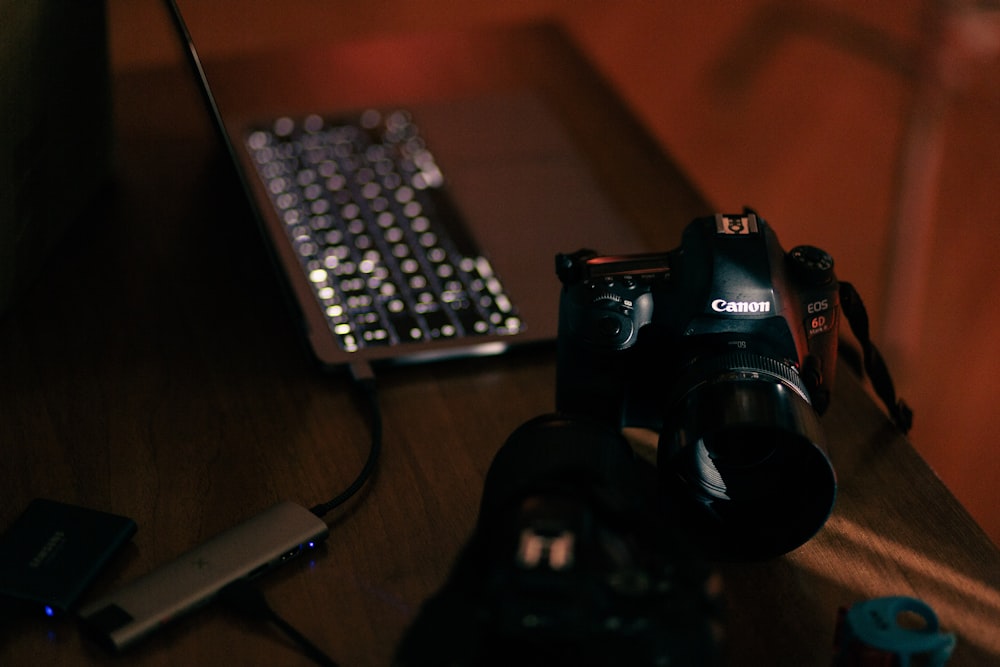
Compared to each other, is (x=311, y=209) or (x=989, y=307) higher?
(x=311, y=209)

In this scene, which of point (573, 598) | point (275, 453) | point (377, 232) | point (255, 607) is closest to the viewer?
point (573, 598)

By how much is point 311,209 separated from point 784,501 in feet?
1.63

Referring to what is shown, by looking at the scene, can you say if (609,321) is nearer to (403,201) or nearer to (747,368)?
(747,368)

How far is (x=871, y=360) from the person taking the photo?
742 millimetres

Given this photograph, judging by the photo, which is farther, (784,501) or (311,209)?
(311,209)

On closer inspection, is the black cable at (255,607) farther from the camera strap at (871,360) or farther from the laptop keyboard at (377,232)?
the camera strap at (871,360)

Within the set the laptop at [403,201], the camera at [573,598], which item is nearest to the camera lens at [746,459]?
the camera at [573,598]

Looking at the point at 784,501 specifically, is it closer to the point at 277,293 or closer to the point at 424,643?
the point at 424,643

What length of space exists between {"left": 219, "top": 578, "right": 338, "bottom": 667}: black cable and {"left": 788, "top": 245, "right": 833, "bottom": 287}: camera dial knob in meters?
0.35

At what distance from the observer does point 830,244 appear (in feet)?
6.25

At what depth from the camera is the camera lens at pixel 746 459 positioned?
1.90 ft

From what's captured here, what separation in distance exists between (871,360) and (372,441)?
0.34 meters

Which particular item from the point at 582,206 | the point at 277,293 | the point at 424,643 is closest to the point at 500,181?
the point at 582,206

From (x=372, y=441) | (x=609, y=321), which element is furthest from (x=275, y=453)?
(x=609, y=321)
